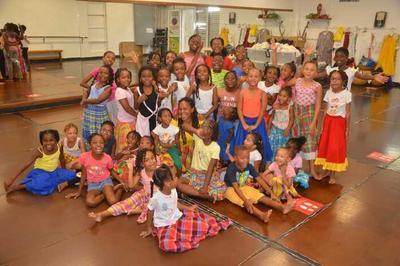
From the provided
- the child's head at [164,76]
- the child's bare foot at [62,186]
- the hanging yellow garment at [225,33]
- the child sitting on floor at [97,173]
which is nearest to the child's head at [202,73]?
the child's head at [164,76]

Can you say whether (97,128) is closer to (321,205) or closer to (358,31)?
(321,205)

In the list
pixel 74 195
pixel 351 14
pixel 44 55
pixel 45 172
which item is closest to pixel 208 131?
pixel 74 195

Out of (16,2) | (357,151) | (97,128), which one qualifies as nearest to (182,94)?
(97,128)

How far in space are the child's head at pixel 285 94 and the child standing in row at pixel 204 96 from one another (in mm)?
703

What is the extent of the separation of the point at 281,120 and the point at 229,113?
1.95 ft

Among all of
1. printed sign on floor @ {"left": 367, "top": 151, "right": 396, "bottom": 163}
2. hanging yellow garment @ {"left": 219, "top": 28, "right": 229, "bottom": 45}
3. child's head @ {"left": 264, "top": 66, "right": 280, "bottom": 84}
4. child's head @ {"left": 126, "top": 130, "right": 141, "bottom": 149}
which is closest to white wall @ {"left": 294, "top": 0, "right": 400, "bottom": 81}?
hanging yellow garment @ {"left": 219, "top": 28, "right": 229, "bottom": 45}

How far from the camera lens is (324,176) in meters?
4.04

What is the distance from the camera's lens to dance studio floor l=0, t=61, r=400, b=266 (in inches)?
102

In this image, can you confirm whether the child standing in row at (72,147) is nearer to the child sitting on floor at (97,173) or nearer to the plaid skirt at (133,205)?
the child sitting on floor at (97,173)

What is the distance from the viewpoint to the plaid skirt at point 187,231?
8.59 ft

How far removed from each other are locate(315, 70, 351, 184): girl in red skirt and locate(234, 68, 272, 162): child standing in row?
69 centimetres

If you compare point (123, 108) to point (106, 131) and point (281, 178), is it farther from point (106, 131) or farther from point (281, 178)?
point (281, 178)

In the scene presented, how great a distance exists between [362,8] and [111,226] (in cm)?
1041

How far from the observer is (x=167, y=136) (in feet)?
12.0
